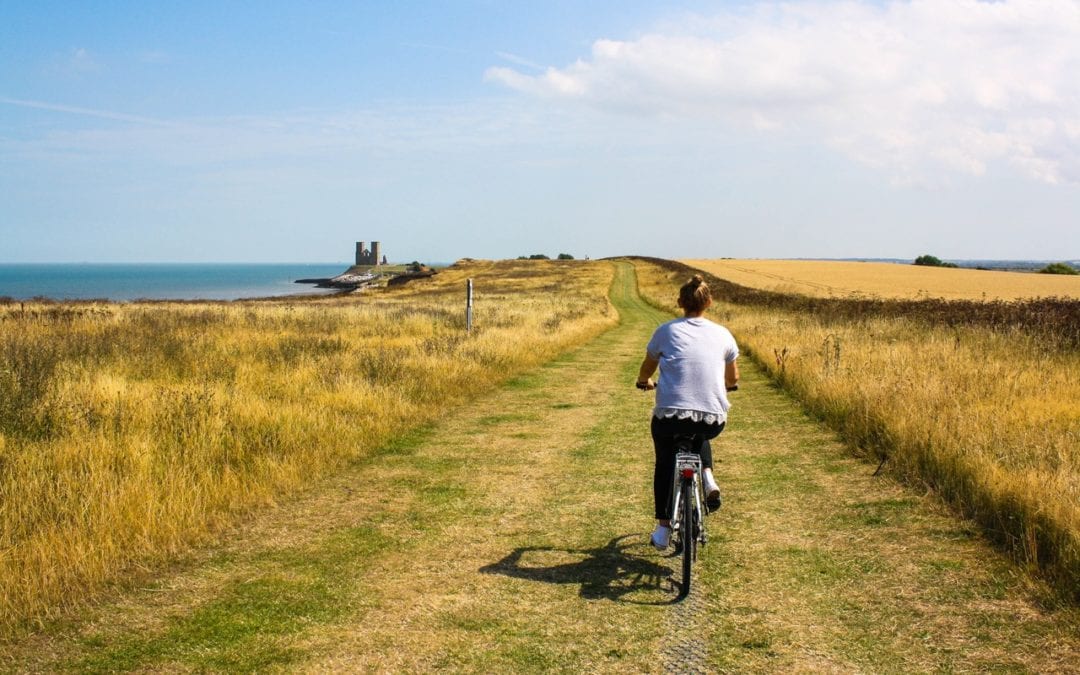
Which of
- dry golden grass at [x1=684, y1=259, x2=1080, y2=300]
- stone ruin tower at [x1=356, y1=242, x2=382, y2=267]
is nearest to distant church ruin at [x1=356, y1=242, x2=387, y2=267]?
stone ruin tower at [x1=356, y1=242, x2=382, y2=267]

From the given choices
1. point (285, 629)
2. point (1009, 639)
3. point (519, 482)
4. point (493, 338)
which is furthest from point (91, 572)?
point (493, 338)

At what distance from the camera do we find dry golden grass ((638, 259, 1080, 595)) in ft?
21.0

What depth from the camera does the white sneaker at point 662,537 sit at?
605 centimetres

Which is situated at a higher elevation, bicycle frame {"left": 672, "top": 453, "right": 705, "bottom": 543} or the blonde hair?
the blonde hair

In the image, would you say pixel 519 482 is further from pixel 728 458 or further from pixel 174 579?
pixel 174 579

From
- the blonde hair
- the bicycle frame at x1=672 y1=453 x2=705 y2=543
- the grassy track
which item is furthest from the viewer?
the blonde hair

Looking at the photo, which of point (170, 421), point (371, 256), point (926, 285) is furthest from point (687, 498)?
point (371, 256)

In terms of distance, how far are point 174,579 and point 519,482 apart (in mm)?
3750

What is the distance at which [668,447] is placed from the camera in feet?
19.5

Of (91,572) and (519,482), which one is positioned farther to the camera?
(519,482)

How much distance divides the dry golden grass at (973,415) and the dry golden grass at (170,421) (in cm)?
622

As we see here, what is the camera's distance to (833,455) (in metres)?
9.94

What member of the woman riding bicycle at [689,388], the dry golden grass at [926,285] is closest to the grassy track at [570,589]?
the woman riding bicycle at [689,388]

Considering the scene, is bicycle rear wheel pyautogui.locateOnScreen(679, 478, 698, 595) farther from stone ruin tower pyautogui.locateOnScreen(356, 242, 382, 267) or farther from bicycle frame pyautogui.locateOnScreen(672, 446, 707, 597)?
stone ruin tower pyautogui.locateOnScreen(356, 242, 382, 267)
